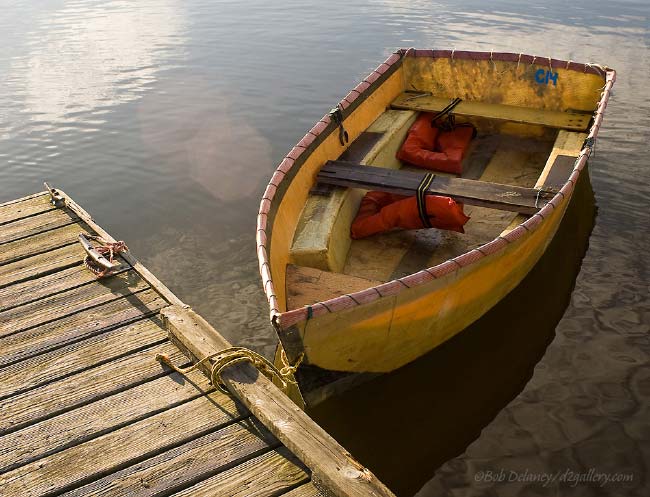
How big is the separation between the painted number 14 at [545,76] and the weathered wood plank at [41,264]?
728cm

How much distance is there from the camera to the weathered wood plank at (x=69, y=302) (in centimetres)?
582

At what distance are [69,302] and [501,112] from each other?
6.96 metres

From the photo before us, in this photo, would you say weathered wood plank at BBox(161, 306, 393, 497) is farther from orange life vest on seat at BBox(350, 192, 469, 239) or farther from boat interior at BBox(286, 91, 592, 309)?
orange life vest on seat at BBox(350, 192, 469, 239)

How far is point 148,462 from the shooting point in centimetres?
430

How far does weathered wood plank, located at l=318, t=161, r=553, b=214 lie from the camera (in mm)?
7098

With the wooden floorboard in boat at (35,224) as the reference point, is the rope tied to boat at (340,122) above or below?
above

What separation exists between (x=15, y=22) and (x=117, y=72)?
7.17m

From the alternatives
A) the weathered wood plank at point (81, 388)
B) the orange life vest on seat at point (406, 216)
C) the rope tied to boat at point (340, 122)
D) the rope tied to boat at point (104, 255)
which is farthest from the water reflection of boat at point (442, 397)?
the rope tied to boat at point (340, 122)

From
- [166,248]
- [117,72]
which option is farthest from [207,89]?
[166,248]

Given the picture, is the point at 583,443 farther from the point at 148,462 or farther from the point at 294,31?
the point at 294,31

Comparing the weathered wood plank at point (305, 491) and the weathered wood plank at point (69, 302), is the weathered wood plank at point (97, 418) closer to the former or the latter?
the weathered wood plank at point (305, 491)

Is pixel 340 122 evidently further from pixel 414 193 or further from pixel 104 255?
pixel 104 255

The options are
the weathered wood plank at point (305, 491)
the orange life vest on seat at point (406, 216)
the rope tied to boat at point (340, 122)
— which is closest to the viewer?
the weathered wood plank at point (305, 491)

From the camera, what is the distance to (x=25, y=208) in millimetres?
7809
